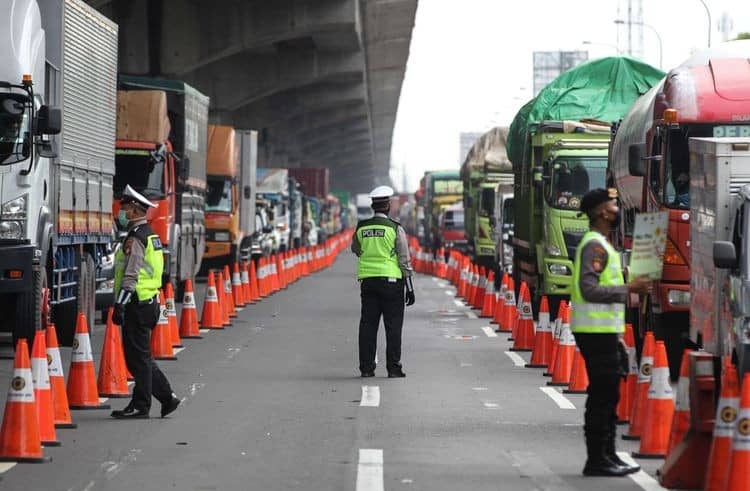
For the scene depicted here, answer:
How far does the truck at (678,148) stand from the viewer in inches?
700

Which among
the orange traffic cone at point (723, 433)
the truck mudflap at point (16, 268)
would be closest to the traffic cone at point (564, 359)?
the truck mudflap at point (16, 268)

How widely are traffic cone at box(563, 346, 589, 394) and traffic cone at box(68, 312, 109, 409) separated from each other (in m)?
4.40

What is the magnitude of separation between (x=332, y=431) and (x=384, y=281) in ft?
15.8

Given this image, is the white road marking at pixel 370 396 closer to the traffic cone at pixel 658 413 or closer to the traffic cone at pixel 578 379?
the traffic cone at pixel 578 379

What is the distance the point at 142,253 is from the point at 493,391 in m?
4.26

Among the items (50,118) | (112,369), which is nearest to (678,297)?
(112,369)

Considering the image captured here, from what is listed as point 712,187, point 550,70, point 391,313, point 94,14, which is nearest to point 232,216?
point 94,14

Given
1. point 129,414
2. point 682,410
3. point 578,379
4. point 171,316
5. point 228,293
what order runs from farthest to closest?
1. point 228,293
2. point 171,316
3. point 578,379
4. point 129,414
5. point 682,410

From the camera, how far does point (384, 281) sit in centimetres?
1805

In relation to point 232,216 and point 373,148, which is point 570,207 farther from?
point 373,148

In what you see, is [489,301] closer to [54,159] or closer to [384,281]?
[54,159]

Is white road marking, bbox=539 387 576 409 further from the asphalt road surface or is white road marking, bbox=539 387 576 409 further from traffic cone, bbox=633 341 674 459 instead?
traffic cone, bbox=633 341 674 459

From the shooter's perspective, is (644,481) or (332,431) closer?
(644,481)

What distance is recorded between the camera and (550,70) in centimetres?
12069
